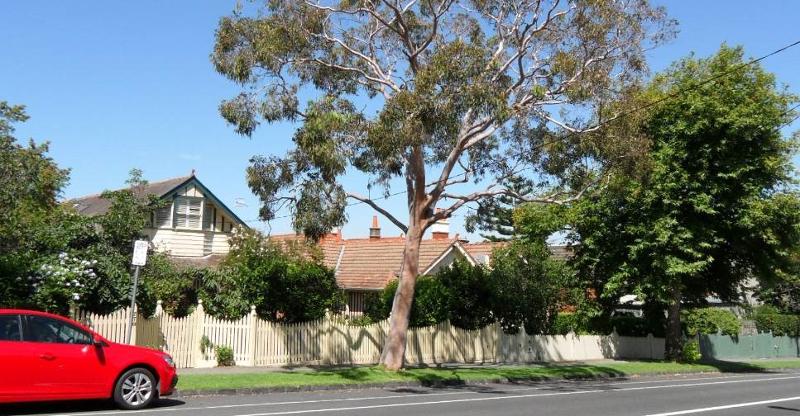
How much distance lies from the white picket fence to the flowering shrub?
24.3 inches

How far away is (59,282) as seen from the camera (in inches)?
700

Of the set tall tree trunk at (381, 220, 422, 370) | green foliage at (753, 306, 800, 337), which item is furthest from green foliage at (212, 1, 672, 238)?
green foliage at (753, 306, 800, 337)

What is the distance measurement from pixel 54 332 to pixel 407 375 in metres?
9.65

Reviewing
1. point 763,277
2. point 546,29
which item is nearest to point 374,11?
point 546,29

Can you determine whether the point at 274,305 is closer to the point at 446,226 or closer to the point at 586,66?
the point at 586,66

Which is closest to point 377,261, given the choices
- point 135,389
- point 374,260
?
point 374,260

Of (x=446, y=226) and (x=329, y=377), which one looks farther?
(x=446, y=226)

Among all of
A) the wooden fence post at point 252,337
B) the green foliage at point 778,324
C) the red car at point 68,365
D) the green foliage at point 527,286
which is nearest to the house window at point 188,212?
the wooden fence post at point 252,337

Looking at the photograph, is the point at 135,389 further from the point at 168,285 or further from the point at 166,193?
the point at 166,193

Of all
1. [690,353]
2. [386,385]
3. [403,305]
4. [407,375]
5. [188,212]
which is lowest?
[386,385]

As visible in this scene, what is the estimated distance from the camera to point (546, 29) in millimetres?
19969

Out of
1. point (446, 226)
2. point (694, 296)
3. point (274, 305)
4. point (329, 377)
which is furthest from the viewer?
point (446, 226)

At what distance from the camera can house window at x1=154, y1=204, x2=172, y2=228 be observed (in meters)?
31.5

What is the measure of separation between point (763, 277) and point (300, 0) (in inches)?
808
